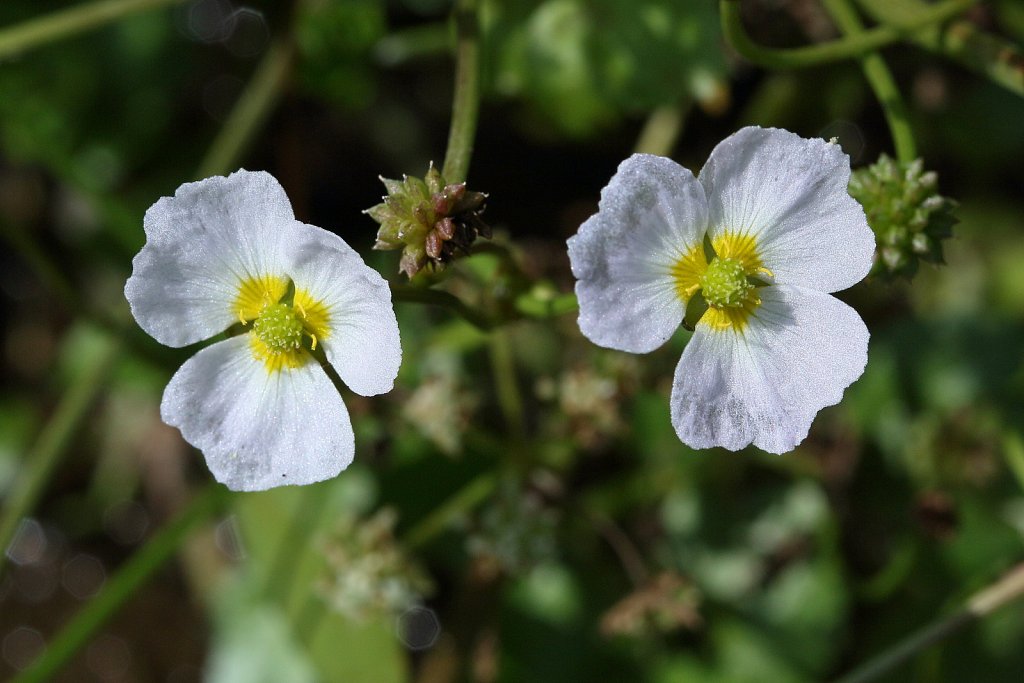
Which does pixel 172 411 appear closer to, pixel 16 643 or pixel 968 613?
pixel 968 613

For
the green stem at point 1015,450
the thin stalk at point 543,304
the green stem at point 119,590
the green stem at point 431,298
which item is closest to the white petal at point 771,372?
the thin stalk at point 543,304

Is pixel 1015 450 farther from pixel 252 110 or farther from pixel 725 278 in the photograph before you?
pixel 252 110

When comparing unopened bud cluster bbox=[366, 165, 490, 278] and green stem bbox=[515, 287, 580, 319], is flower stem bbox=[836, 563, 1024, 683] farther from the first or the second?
unopened bud cluster bbox=[366, 165, 490, 278]

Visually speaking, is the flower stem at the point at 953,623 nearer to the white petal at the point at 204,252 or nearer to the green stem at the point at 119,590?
the white petal at the point at 204,252

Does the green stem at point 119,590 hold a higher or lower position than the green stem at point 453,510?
lower

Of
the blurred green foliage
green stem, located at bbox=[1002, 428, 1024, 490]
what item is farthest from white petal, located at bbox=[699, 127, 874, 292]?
green stem, located at bbox=[1002, 428, 1024, 490]

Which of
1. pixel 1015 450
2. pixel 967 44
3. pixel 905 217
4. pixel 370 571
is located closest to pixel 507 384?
pixel 370 571
